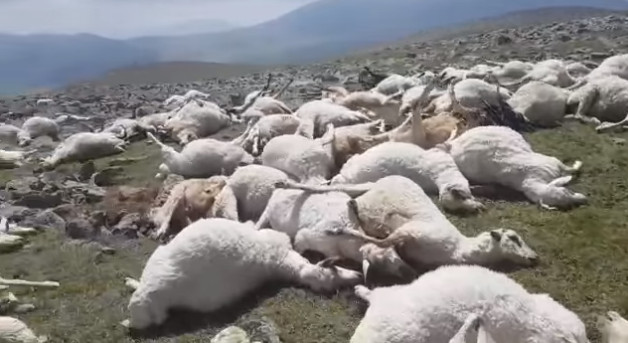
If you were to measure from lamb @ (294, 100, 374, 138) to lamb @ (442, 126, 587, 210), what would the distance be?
249cm

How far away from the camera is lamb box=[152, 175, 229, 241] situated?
873 centimetres

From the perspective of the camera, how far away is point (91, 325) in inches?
266

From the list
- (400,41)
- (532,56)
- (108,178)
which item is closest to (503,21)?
(400,41)

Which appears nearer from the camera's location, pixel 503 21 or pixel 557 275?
pixel 557 275

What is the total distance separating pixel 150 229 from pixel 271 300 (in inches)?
110

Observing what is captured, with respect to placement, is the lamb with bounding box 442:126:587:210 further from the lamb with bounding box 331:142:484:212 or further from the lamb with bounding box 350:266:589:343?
the lamb with bounding box 350:266:589:343

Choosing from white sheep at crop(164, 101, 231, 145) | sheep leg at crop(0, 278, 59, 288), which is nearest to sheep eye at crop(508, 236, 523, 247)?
sheep leg at crop(0, 278, 59, 288)

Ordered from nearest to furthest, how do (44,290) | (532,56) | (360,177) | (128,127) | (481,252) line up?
(481,252) < (44,290) < (360,177) < (128,127) < (532,56)

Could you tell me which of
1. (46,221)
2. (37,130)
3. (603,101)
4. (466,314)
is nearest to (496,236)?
(466,314)

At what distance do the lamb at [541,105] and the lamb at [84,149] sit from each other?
261 inches

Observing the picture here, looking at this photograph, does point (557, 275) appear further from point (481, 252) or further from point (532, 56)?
point (532, 56)

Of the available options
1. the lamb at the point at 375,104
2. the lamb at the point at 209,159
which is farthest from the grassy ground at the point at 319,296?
the lamb at the point at 375,104

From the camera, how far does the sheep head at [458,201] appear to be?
8086mm

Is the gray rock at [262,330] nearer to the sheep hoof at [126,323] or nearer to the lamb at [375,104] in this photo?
the sheep hoof at [126,323]
